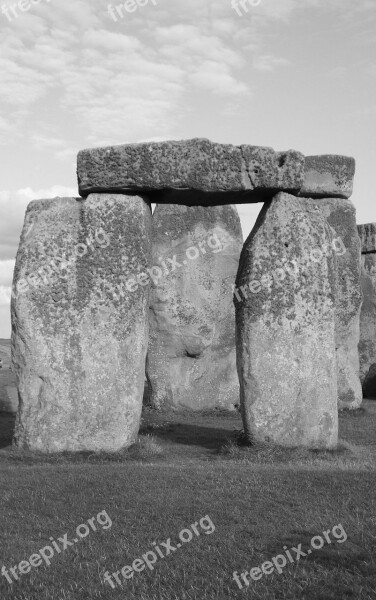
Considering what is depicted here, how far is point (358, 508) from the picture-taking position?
733 centimetres

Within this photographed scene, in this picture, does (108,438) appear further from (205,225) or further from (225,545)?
(205,225)

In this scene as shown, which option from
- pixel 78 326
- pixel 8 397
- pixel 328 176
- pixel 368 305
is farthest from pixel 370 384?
pixel 78 326

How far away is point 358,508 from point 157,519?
202 cm

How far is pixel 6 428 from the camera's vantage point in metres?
14.5

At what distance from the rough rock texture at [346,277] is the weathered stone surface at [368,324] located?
3.50 m

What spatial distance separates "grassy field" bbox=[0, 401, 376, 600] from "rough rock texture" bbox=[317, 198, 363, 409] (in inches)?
301

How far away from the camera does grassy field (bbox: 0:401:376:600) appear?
5.58 m

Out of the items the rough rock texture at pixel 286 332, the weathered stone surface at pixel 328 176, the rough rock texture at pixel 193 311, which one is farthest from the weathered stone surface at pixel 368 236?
the rough rock texture at pixel 286 332

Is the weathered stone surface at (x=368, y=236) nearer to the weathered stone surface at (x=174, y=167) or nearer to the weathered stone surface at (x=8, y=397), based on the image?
the weathered stone surface at (x=8, y=397)

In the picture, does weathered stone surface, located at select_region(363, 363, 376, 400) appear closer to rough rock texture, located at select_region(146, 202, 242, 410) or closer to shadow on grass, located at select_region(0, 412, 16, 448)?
rough rock texture, located at select_region(146, 202, 242, 410)

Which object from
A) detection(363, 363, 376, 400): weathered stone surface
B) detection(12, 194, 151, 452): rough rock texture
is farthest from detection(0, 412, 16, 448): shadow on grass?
detection(363, 363, 376, 400): weathered stone surface

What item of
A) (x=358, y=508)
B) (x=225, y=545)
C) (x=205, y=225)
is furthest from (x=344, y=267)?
(x=225, y=545)

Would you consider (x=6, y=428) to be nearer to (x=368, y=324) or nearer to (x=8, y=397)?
(x=8, y=397)

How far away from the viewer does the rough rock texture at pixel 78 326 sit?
1054cm
